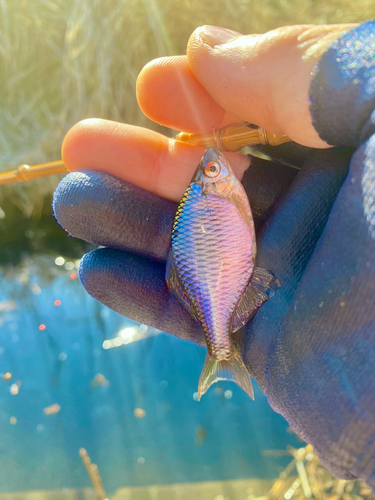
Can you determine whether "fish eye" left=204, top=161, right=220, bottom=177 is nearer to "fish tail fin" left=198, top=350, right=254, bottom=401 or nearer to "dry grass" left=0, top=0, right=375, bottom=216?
"fish tail fin" left=198, top=350, right=254, bottom=401

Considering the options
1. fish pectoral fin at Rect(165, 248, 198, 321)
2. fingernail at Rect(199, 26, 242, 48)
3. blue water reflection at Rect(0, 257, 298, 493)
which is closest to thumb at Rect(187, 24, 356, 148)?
fingernail at Rect(199, 26, 242, 48)

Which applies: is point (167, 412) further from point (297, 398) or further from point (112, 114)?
point (112, 114)

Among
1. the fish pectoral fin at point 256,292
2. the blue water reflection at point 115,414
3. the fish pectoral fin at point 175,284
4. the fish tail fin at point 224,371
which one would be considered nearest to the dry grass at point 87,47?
the blue water reflection at point 115,414

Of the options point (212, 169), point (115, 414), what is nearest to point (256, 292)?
point (212, 169)

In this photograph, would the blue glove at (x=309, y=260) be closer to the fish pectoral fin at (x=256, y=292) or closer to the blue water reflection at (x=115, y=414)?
the fish pectoral fin at (x=256, y=292)

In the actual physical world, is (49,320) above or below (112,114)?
below

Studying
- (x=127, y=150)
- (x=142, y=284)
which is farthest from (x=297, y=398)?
(x=127, y=150)

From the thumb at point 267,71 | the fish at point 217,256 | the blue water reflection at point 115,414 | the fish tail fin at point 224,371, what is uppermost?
the thumb at point 267,71
